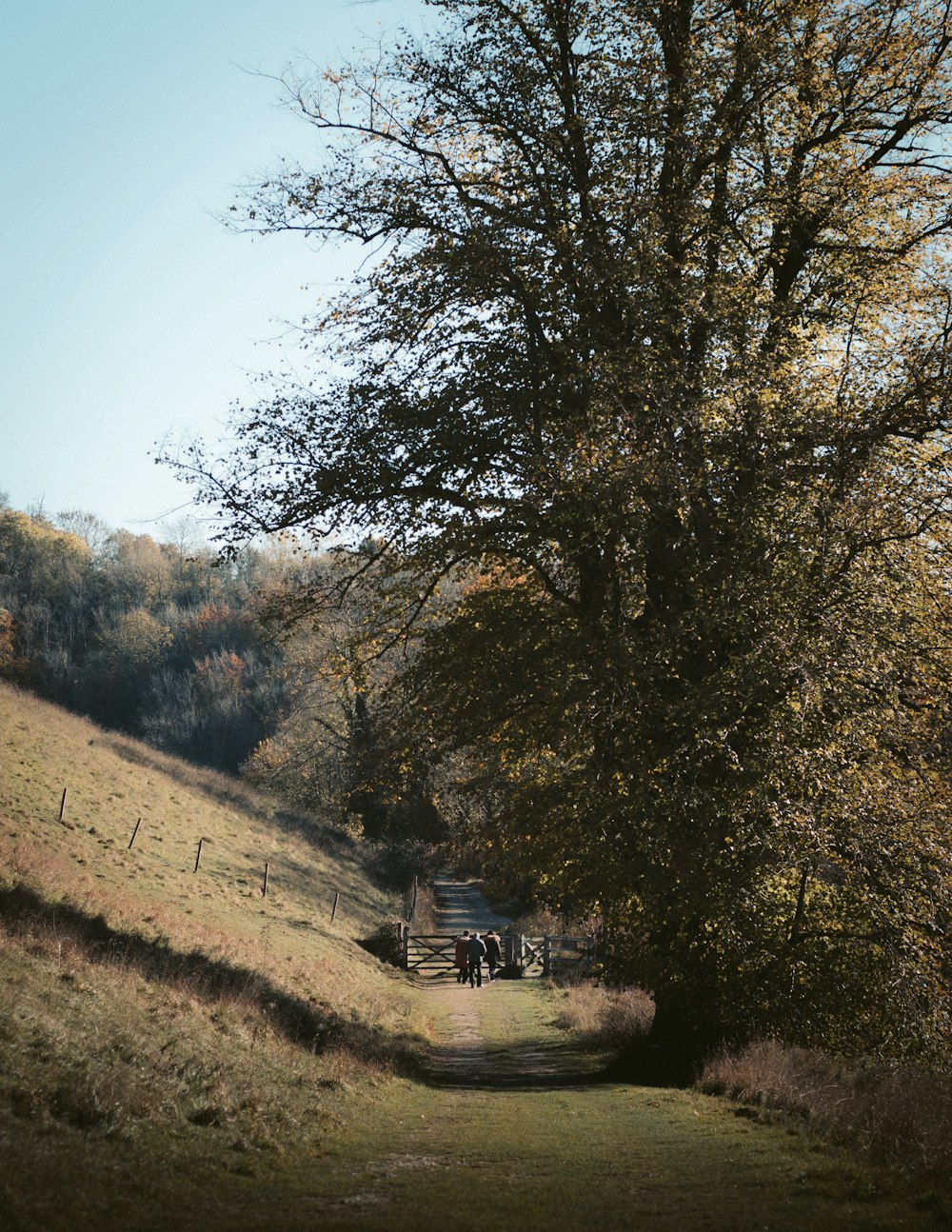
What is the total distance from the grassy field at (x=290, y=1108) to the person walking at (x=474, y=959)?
6.95 meters

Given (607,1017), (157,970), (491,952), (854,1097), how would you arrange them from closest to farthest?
(854,1097) < (157,970) < (607,1017) < (491,952)

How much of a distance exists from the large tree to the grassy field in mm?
2939

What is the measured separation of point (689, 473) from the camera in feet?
47.1

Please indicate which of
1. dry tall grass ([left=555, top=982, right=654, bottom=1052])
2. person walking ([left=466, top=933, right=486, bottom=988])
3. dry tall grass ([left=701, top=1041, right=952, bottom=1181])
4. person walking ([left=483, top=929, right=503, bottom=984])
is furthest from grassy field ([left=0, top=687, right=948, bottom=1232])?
person walking ([left=483, top=929, right=503, bottom=984])

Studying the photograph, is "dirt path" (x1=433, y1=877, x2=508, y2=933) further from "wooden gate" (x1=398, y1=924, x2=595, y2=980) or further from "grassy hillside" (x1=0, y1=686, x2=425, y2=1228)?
"grassy hillside" (x1=0, y1=686, x2=425, y2=1228)

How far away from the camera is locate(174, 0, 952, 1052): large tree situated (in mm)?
13156

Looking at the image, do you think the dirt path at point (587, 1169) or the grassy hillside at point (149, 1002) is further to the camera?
the grassy hillside at point (149, 1002)

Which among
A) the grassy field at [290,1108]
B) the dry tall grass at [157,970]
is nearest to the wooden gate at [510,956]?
the dry tall grass at [157,970]

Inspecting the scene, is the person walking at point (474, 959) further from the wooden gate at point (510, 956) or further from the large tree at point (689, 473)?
the large tree at point (689, 473)

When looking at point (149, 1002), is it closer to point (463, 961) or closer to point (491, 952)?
point (463, 961)

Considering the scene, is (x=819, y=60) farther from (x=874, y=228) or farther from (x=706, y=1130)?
(x=706, y=1130)

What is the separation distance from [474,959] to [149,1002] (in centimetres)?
1970

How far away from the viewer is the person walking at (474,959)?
3106 centimetres

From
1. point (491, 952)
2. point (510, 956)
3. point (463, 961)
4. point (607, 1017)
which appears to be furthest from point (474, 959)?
point (607, 1017)
